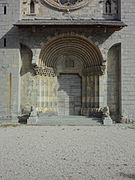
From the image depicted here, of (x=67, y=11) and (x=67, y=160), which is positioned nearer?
(x=67, y=160)

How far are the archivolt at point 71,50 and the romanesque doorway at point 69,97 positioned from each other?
1.27 m

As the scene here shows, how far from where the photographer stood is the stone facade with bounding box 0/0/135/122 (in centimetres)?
1361

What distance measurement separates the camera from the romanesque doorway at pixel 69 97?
15094 millimetres

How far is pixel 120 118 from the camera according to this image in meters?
13.6

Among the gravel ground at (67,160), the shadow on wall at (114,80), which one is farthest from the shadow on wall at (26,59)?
the gravel ground at (67,160)

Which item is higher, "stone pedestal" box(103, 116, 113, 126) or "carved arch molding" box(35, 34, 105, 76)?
"carved arch molding" box(35, 34, 105, 76)

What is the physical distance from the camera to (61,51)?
1484 cm

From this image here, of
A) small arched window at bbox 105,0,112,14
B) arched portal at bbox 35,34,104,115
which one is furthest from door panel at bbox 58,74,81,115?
small arched window at bbox 105,0,112,14

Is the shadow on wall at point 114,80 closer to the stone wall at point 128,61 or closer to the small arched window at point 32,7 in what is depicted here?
the stone wall at point 128,61

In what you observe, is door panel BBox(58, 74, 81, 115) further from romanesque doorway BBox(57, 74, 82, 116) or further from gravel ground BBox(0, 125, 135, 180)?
gravel ground BBox(0, 125, 135, 180)

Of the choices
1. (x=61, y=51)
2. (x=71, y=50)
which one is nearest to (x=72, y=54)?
(x=71, y=50)

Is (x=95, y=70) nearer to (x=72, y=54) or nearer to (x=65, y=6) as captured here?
(x=72, y=54)

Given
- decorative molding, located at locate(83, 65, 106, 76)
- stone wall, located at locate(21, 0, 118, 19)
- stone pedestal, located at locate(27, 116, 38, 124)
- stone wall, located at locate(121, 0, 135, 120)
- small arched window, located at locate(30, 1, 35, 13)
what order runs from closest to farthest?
stone pedestal, located at locate(27, 116, 38, 124) < stone wall, located at locate(121, 0, 135, 120) < decorative molding, located at locate(83, 65, 106, 76) < stone wall, located at locate(21, 0, 118, 19) < small arched window, located at locate(30, 1, 35, 13)

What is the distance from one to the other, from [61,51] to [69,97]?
2.76 metres
